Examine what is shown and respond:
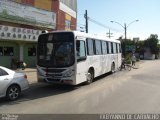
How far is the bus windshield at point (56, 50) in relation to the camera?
12.6 m

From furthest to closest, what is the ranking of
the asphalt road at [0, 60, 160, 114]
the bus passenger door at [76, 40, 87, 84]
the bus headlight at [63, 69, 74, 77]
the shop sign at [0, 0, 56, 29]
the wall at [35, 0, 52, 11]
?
the wall at [35, 0, 52, 11]
the shop sign at [0, 0, 56, 29]
the bus passenger door at [76, 40, 87, 84]
the bus headlight at [63, 69, 74, 77]
the asphalt road at [0, 60, 160, 114]

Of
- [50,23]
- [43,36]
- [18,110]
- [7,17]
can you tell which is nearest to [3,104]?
[18,110]

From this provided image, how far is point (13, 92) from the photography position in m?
10.4

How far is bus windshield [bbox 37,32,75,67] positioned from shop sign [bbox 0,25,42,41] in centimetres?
978

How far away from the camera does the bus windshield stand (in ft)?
41.4

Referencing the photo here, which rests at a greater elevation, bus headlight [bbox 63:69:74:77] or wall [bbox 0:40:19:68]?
wall [bbox 0:40:19:68]

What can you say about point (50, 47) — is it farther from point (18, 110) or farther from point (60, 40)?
point (18, 110)

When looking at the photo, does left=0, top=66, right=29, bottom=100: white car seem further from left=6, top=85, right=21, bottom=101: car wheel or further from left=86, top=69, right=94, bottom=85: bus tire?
left=86, top=69, right=94, bottom=85: bus tire

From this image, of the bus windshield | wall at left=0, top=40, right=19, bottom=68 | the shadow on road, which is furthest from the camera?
wall at left=0, top=40, right=19, bottom=68

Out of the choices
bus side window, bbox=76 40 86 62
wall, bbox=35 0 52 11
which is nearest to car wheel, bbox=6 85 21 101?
bus side window, bbox=76 40 86 62

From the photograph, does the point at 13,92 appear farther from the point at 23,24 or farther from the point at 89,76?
the point at 23,24

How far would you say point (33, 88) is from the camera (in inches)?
536

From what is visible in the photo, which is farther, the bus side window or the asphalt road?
the bus side window

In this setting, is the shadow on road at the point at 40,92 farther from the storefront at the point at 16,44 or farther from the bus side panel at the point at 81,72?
the storefront at the point at 16,44
